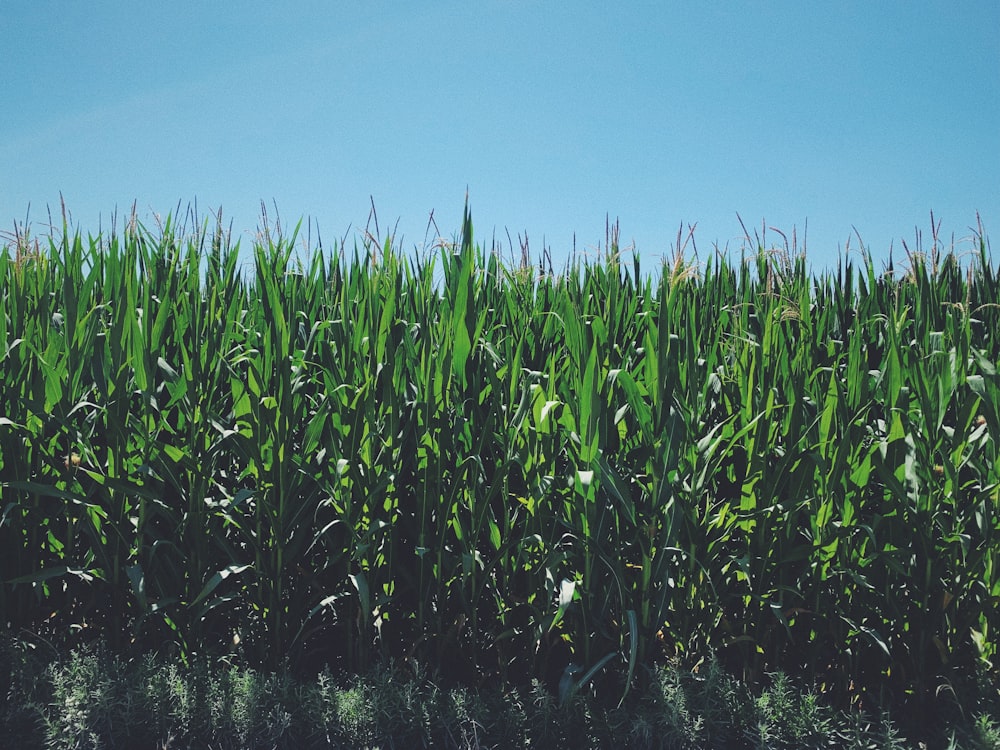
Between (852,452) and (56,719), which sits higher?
(852,452)

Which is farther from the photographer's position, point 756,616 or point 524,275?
point 524,275

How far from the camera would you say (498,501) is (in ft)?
9.55

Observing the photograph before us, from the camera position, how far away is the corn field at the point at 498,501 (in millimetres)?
2570

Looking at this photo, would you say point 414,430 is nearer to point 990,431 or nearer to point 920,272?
point 990,431

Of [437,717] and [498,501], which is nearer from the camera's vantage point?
[437,717]

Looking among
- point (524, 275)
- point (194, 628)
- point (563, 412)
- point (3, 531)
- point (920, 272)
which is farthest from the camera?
point (920, 272)

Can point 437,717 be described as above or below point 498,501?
below

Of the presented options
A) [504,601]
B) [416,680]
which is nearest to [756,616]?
[504,601]

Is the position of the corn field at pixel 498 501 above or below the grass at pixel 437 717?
above

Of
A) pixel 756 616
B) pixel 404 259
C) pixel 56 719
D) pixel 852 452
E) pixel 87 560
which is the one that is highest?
pixel 404 259

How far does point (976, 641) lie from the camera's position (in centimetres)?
263

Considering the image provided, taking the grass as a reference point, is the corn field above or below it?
above

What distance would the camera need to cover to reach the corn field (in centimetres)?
257

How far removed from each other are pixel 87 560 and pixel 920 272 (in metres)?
4.44
